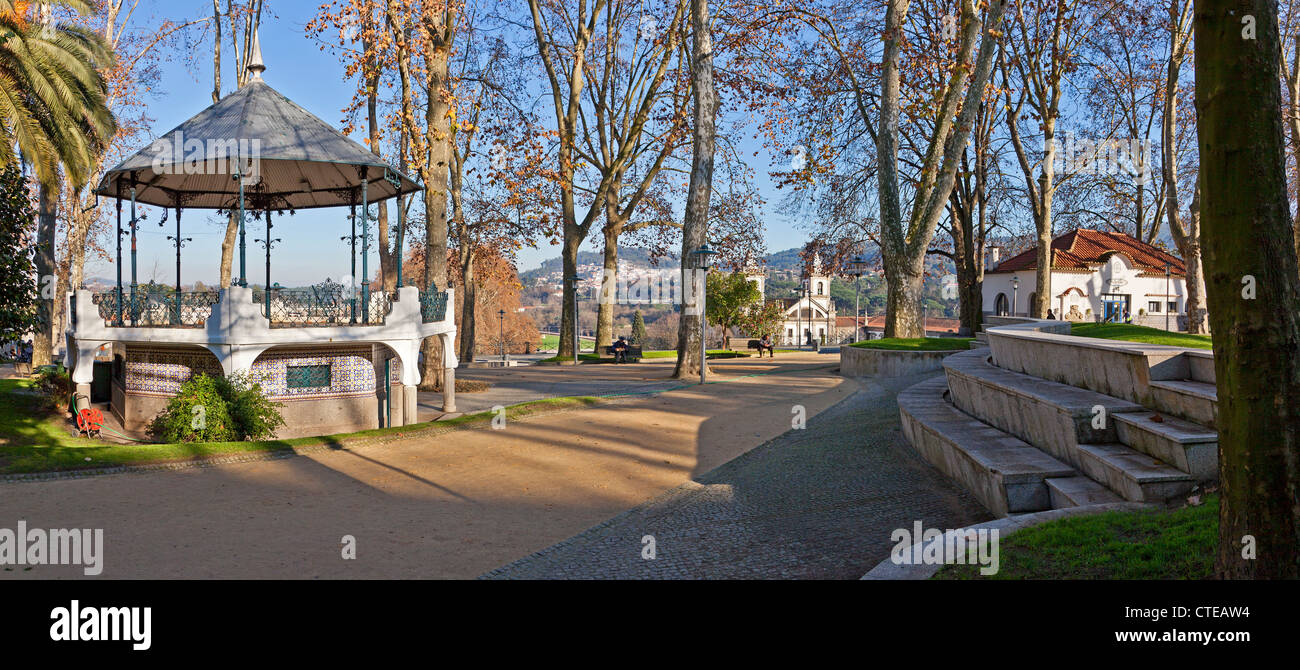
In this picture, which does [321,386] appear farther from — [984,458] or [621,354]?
[621,354]

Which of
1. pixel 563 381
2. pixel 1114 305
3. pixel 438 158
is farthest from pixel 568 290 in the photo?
pixel 1114 305

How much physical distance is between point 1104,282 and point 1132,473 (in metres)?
44.0

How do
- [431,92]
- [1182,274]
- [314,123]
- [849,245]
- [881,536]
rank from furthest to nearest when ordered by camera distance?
[1182,274] < [849,245] < [431,92] < [314,123] < [881,536]

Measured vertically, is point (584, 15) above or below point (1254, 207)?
above

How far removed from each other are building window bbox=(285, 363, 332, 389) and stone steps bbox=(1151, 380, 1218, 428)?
13755mm

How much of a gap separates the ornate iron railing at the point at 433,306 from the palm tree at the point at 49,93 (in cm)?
1049

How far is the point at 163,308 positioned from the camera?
14852 mm

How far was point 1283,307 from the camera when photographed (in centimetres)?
360

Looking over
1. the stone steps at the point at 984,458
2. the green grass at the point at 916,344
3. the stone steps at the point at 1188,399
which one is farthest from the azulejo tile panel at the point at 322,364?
the stone steps at the point at 1188,399

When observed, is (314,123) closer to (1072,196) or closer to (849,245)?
(849,245)

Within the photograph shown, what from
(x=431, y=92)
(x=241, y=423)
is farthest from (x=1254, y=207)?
(x=431, y=92)

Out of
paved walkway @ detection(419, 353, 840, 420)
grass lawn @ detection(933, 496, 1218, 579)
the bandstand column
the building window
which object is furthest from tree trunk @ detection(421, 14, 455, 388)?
grass lawn @ detection(933, 496, 1218, 579)

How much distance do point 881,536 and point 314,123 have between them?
14.7 metres
